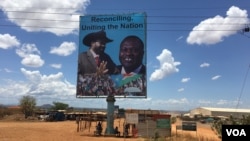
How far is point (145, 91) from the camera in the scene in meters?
42.7

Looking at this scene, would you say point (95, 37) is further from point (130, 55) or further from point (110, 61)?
point (130, 55)

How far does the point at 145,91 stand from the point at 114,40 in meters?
7.29

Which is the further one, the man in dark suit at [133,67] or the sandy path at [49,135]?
the man in dark suit at [133,67]

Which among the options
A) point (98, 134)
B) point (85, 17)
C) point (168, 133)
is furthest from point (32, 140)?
point (85, 17)

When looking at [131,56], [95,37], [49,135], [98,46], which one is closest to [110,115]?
[131,56]

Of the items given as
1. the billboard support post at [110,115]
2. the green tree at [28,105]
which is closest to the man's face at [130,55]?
the billboard support post at [110,115]

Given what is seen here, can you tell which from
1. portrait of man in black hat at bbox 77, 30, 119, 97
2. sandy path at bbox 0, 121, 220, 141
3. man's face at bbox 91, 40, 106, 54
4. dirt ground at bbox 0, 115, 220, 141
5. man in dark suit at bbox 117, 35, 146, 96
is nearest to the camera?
sandy path at bbox 0, 121, 220, 141

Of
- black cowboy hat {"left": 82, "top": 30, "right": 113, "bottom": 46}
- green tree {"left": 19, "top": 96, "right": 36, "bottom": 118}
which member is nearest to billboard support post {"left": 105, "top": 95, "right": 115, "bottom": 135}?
black cowboy hat {"left": 82, "top": 30, "right": 113, "bottom": 46}

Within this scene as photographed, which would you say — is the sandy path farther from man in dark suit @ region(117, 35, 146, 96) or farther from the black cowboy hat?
the black cowboy hat

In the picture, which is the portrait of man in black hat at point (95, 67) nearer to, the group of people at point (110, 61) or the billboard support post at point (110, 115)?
the group of people at point (110, 61)

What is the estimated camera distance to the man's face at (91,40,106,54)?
43.8 meters

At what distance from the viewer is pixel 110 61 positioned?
143ft

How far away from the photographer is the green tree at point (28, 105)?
10525 cm

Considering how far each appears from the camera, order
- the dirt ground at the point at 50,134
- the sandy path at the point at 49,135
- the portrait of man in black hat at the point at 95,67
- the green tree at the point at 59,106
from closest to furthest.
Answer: the sandy path at the point at 49,135 → the dirt ground at the point at 50,134 → the portrait of man in black hat at the point at 95,67 → the green tree at the point at 59,106
